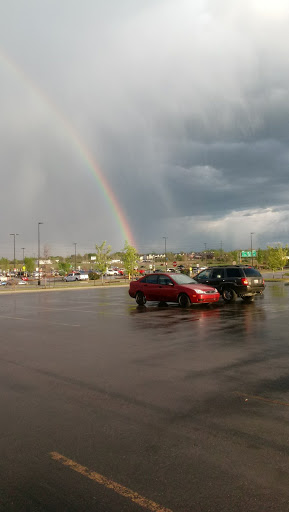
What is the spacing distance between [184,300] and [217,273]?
372 centimetres

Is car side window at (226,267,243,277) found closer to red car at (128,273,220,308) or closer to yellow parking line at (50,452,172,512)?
red car at (128,273,220,308)

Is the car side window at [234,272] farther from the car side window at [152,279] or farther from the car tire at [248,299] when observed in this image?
the car side window at [152,279]

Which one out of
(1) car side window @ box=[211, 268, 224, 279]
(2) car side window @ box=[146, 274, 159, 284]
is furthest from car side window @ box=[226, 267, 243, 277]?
(2) car side window @ box=[146, 274, 159, 284]

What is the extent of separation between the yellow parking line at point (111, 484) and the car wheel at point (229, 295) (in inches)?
712

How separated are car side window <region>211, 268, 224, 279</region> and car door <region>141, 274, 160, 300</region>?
11.4 feet

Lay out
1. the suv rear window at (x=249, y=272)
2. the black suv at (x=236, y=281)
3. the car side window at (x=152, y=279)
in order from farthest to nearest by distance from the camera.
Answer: the suv rear window at (x=249, y=272) < the black suv at (x=236, y=281) < the car side window at (x=152, y=279)

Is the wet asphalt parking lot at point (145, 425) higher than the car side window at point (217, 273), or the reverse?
the car side window at point (217, 273)

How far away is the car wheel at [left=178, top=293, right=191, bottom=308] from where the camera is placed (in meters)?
18.8

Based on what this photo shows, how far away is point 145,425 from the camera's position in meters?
4.98

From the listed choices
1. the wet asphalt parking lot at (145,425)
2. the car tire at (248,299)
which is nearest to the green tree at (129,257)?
the car tire at (248,299)

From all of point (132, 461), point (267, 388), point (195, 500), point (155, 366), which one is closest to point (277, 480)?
point (195, 500)

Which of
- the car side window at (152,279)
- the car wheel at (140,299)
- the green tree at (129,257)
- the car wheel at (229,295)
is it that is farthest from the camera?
the green tree at (129,257)

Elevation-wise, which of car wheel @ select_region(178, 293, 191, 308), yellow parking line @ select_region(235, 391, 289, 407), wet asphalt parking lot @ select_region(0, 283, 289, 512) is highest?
car wheel @ select_region(178, 293, 191, 308)

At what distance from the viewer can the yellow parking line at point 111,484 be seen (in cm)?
330
